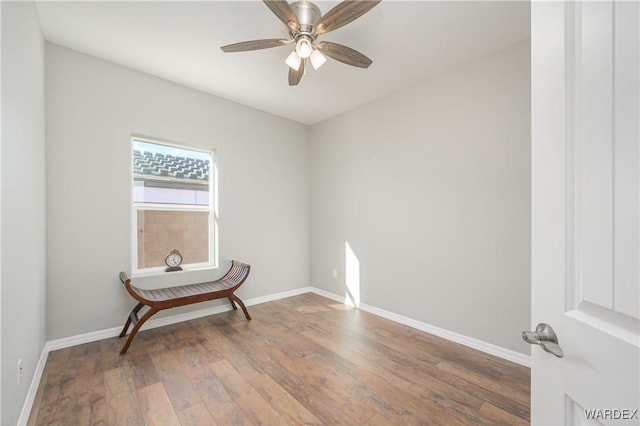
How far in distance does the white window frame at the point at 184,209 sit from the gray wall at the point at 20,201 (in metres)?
0.78

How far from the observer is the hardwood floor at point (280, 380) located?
5.43 ft

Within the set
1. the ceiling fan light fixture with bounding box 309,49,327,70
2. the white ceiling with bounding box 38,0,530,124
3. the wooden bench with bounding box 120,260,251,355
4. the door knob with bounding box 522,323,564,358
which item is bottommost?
the wooden bench with bounding box 120,260,251,355

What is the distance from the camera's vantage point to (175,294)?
8.98 feet

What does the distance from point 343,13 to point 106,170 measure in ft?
8.68

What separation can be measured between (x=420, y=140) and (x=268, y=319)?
107 inches

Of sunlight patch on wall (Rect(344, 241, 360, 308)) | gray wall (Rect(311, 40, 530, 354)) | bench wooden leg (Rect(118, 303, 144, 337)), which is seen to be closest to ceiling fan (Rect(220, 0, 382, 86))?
gray wall (Rect(311, 40, 530, 354))

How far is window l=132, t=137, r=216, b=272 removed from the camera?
2975 millimetres

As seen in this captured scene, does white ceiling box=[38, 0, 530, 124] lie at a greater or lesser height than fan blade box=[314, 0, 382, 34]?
greater

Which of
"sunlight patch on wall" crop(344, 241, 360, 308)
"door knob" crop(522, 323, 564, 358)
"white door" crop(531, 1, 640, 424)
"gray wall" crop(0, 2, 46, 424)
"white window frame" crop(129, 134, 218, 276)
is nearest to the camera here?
"white door" crop(531, 1, 640, 424)

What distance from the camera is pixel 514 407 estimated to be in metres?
1.72

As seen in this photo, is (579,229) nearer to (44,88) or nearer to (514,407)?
(514,407)

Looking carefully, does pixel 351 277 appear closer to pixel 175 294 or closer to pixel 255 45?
pixel 175 294

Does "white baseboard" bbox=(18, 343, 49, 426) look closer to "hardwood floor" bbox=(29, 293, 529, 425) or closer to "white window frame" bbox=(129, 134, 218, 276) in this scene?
"hardwood floor" bbox=(29, 293, 529, 425)

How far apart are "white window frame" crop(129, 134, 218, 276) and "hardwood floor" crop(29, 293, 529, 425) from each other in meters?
0.70
